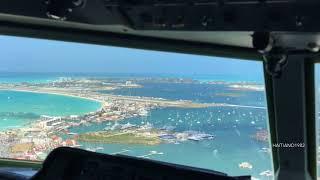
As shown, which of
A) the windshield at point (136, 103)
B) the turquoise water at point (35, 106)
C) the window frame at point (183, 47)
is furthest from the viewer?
the turquoise water at point (35, 106)

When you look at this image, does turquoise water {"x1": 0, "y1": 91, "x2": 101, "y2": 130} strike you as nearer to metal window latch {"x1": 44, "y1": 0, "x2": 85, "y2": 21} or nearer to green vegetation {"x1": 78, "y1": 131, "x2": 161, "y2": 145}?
green vegetation {"x1": 78, "y1": 131, "x2": 161, "y2": 145}

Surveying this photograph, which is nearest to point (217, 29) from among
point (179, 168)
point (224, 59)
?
point (179, 168)

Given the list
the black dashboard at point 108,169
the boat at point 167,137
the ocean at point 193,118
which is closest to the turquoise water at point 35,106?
the ocean at point 193,118

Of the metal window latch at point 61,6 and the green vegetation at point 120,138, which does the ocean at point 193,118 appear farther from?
the metal window latch at point 61,6

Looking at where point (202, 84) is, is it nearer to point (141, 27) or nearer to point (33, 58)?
point (33, 58)

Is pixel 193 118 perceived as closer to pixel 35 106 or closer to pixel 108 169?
pixel 35 106

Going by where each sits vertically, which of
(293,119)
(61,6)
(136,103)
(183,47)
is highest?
(61,6)

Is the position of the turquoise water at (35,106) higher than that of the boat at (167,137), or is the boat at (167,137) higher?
the turquoise water at (35,106)

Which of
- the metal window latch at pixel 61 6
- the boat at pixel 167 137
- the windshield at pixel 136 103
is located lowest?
the boat at pixel 167 137

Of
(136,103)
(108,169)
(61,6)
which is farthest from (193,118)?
(108,169)
